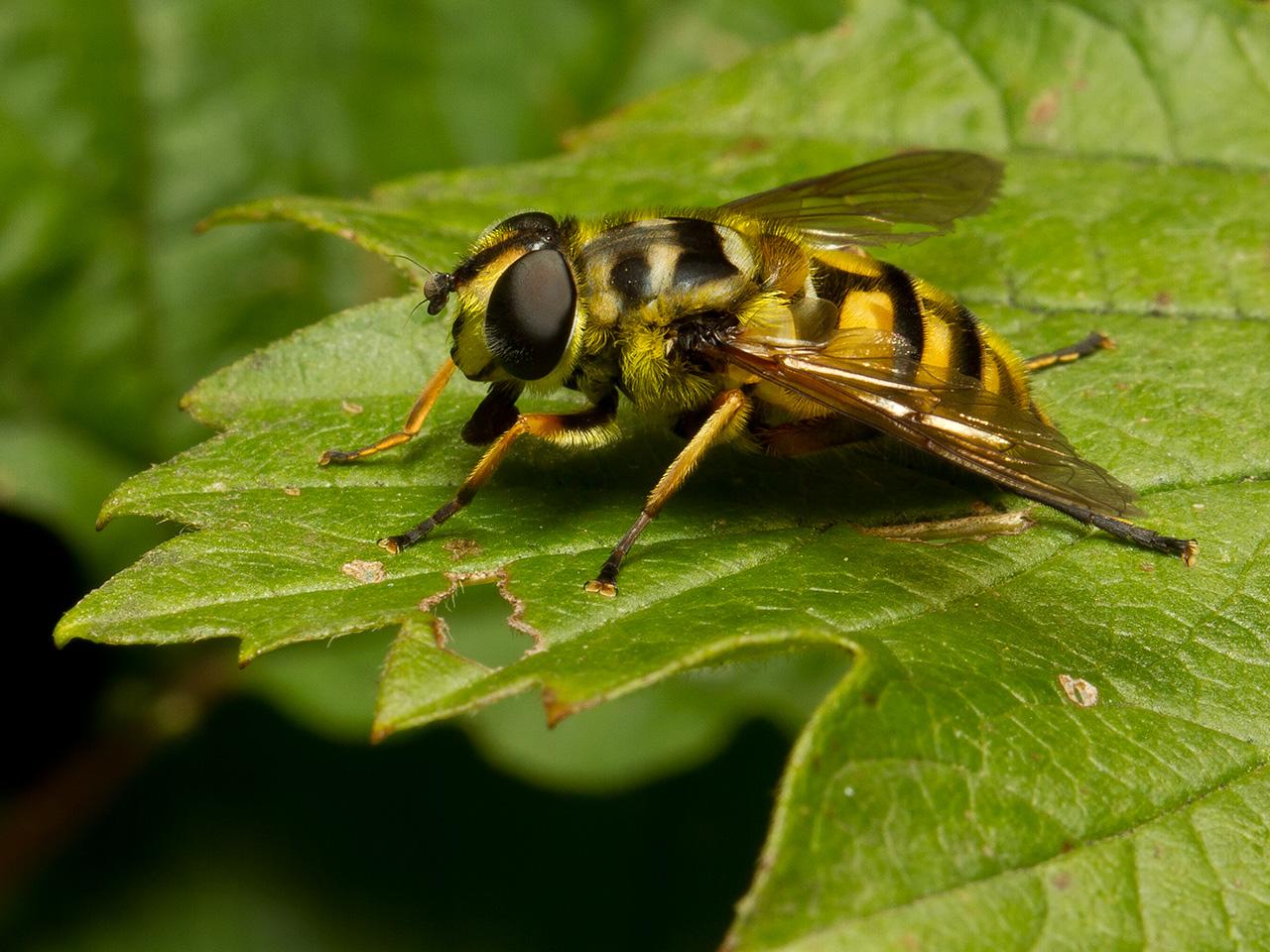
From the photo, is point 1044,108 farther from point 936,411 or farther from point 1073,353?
point 936,411

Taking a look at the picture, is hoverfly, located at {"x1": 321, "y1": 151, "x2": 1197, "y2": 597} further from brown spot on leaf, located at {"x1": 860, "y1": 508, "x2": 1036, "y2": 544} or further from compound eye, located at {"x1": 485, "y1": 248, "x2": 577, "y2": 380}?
brown spot on leaf, located at {"x1": 860, "y1": 508, "x2": 1036, "y2": 544}

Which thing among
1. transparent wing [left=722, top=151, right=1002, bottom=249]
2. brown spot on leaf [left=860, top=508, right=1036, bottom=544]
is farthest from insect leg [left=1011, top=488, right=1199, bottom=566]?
transparent wing [left=722, top=151, right=1002, bottom=249]

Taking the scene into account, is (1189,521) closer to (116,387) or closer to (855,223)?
(855,223)

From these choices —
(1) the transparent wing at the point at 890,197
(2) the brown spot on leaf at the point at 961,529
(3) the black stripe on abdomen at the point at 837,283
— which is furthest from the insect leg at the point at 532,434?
(1) the transparent wing at the point at 890,197

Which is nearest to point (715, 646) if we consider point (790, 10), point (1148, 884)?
point (1148, 884)

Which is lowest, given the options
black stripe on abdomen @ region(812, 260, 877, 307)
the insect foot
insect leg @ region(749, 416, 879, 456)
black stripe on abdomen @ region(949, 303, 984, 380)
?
the insect foot

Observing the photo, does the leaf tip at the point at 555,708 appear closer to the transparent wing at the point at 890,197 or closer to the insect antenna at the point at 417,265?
the insect antenna at the point at 417,265

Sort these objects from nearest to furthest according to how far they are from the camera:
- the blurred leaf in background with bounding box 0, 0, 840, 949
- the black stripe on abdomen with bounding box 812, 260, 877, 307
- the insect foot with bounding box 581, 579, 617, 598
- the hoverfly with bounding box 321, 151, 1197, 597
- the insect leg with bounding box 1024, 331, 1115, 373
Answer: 1. the insect foot with bounding box 581, 579, 617, 598
2. the hoverfly with bounding box 321, 151, 1197, 597
3. the black stripe on abdomen with bounding box 812, 260, 877, 307
4. the insect leg with bounding box 1024, 331, 1115, 373
5. the blurred leaf in background with bounding box 0, 0, 840, 949
